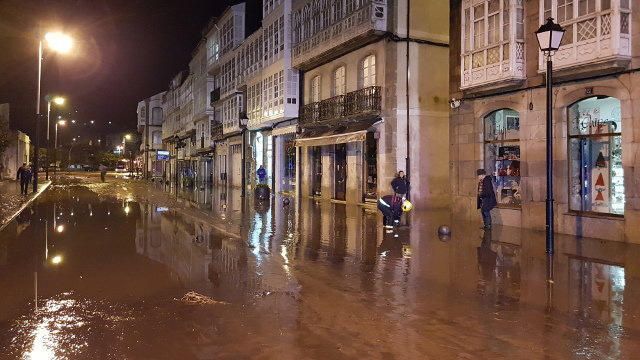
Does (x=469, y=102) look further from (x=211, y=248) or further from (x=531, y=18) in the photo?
(x=211, y=248)

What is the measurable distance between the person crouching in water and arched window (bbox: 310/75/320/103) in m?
14.8

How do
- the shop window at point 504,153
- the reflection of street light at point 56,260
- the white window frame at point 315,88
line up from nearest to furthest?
the reflection of street light at point 56,260
the shop window at point 504,153
the white window frame at point 315,88

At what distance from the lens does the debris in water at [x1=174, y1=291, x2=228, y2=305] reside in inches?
281

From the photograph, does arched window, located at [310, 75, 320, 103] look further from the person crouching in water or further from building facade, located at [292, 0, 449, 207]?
the person crouching in water

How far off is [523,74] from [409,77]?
7.29 metres

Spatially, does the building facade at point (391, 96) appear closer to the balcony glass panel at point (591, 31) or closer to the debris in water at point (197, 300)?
the balcony glass panel at point (591, 31)

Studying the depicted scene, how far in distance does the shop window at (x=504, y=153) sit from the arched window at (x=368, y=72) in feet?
24.1

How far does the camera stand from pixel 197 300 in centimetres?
727

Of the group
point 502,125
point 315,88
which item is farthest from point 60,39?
point 502,125

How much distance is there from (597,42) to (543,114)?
2.64 meters

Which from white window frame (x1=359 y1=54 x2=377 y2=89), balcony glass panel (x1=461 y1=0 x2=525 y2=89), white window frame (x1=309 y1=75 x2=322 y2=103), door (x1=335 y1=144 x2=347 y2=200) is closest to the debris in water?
balcony glass panel (x1=461 y1=0 x2=525 y2=89)

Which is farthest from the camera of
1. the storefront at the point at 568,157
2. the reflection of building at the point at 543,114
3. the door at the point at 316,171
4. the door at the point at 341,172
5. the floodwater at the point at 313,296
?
the door at the point at 316,171

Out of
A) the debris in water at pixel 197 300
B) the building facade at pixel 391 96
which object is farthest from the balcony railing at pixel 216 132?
the debris in water at pixel 197 300

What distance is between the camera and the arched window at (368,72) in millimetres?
24578
